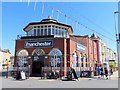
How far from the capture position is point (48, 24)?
106 ft

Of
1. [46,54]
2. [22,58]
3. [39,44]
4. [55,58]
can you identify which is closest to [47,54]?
[46,54]

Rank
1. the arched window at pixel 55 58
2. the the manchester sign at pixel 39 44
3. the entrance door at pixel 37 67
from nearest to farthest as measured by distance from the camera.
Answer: the arched window at pixel 55 58 < the the manchester sign at pixel 39 44 < the entrance door at pixel 37 67

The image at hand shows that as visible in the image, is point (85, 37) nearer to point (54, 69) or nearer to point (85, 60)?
point (85, 60)

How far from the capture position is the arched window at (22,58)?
2886 cm

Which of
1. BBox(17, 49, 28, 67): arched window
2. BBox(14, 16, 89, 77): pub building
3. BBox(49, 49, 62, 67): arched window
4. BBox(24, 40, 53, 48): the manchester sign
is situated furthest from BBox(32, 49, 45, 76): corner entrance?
BBox(49, 49, 62, 67): arched window

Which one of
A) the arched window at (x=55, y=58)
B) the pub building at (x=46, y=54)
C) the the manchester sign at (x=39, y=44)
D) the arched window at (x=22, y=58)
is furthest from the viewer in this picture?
the arched window at (x=22, y=58)

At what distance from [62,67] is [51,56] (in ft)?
6.98

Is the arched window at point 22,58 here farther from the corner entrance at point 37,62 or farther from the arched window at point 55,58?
the arched window at point 55,58

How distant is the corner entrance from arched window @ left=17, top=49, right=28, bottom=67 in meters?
1.18

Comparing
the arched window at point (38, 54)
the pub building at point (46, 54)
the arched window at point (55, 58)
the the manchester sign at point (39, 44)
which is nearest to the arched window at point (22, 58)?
the pub building at point (46, 54)

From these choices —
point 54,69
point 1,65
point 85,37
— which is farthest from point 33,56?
point 1,65

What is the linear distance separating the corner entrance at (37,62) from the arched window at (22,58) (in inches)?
46.3

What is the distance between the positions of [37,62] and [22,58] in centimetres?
224

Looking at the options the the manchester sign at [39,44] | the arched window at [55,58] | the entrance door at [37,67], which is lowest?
the entrance door at [37,67]
